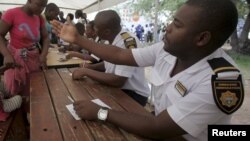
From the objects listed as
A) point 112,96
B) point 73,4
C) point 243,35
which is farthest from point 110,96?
point 73,4

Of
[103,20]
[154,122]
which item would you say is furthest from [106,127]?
[103,20]

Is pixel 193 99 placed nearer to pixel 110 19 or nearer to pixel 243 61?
pixel 110 19

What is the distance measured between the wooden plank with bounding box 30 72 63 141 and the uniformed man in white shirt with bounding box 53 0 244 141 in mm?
179

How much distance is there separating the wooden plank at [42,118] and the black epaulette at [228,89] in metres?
0.73

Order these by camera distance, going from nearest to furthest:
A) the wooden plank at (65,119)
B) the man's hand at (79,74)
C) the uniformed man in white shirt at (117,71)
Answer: the wooden plank at (65,119), the uniformed man in white shirt at (117,71), the man's hand at (79,74)

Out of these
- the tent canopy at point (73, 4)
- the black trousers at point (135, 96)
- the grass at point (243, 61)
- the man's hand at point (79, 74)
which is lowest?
the grass at point (243, 61)

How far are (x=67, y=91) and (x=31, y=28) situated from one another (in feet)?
3.79

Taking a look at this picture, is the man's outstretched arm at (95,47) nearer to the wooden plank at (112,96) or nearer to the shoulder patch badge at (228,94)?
the wooden plank at (112,96)

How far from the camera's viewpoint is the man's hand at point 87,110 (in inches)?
58.5

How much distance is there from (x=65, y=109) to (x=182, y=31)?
84 cm

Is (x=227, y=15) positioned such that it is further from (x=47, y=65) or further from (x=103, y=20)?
(x=47, y=65)

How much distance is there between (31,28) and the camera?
2920 mm

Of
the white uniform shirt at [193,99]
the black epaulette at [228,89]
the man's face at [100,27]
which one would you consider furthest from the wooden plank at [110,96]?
the black epaulette at [228,89]

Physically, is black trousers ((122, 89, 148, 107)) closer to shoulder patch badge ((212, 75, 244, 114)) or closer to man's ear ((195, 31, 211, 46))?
man's ear ((195, 31, 211, 46))
